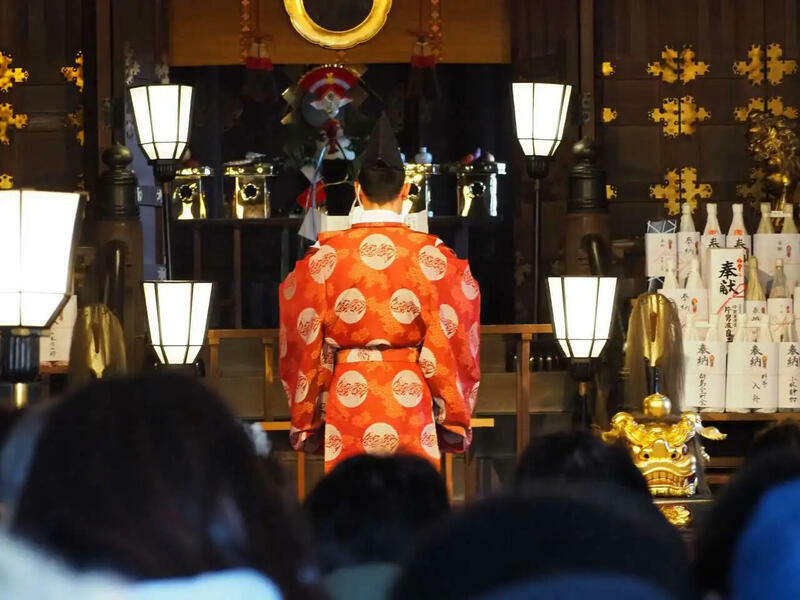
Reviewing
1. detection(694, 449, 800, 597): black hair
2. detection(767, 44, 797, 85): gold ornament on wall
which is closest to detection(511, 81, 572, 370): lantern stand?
detection(767, 44, 797, 85): gold ornament on wall

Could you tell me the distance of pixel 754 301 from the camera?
8297mm

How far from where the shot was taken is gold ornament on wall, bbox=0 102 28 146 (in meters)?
10.1

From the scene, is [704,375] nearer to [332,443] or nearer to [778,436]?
[332,443]

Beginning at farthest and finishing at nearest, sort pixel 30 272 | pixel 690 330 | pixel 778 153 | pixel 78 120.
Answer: pixel 78 120 → pixel 778 153 → pixel 690 330 → pixel 30 272

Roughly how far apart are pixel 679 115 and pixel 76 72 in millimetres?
3849

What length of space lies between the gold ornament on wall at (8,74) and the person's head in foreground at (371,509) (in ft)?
26.2

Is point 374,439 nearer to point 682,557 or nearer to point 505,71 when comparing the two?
point 682,557

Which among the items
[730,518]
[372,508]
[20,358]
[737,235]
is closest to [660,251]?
[737,235]

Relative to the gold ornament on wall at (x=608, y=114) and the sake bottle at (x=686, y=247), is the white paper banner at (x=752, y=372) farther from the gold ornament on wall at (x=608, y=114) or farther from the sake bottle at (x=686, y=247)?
the gold ornament on wall at (x=608, y=114)

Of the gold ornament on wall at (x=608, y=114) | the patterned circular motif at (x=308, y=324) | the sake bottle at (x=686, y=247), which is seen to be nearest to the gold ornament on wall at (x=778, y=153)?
the gold ornament on wall at (x=608, y=114)

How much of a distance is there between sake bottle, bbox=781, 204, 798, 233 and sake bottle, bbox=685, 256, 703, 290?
0.80 metres

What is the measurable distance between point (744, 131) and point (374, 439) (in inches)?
189

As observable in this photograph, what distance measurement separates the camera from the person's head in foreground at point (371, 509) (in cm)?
252

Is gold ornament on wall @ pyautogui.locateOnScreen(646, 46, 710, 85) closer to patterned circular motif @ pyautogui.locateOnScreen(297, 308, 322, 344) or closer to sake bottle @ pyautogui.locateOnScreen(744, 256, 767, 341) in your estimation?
sake bottle @ pyautogui.locateOnScreen(744, 256, 767, 341)
